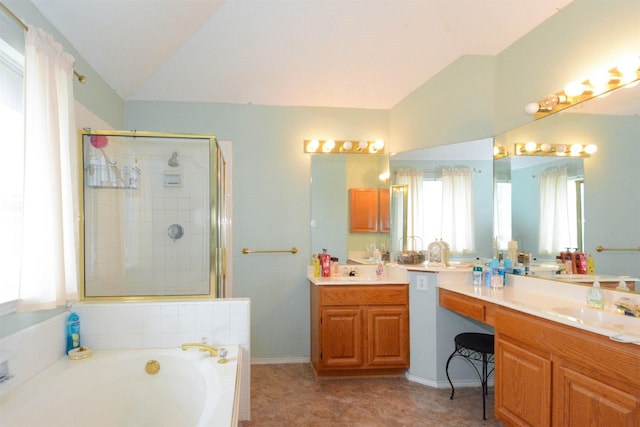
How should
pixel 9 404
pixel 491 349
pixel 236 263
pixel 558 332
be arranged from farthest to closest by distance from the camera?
1. pixel 236 263
2. pixel 491 349
3. pixel 558 332
4. pixel 9 404


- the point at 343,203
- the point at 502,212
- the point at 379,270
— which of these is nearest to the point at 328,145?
the point at 343,203

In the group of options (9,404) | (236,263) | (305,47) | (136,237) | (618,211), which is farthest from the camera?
(236,263)

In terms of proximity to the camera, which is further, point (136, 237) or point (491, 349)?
point (136, 237)

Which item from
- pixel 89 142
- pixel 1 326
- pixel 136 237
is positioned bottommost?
pixel 1 326

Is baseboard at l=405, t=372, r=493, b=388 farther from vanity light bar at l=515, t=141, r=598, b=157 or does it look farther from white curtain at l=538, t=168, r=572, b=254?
vanity light bar at l=515, t=141, r=598, b=157

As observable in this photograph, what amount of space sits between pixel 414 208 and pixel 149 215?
7.27 ft

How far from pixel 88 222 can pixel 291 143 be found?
1918 mm

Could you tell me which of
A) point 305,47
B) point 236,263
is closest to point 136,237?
point 236,263

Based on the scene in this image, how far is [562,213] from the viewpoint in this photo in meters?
2.31

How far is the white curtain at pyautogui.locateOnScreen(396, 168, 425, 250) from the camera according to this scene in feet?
11.4

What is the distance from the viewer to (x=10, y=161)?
1652 mm

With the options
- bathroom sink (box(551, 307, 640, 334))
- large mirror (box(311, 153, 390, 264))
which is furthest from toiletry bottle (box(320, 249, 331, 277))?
bathroom sink (box(551, 307, 640, 334))

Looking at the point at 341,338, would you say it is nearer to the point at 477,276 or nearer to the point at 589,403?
the point at 477,276

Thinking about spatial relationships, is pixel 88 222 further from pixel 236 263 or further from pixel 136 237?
pixel 236 263
